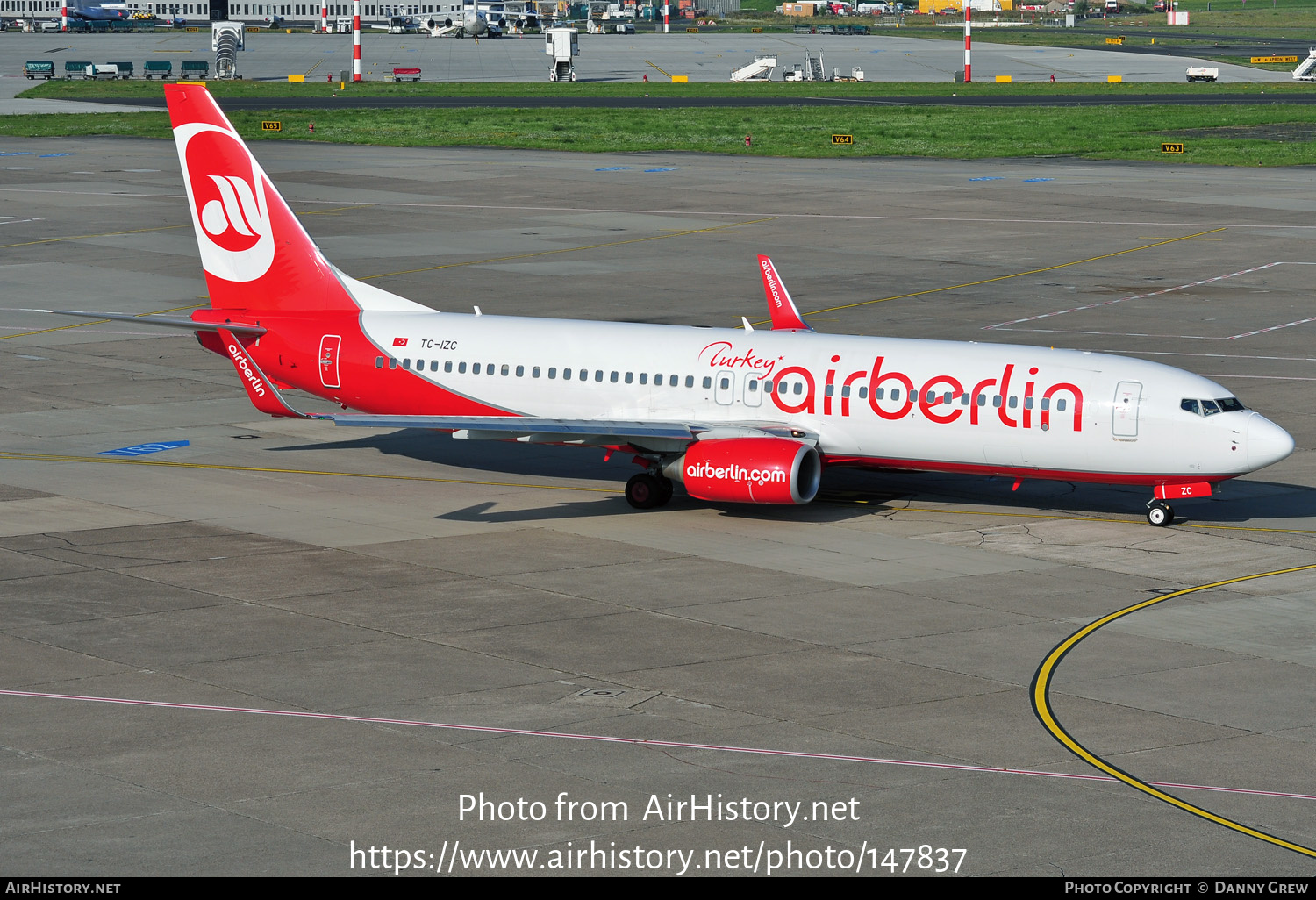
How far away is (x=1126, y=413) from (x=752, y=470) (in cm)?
886

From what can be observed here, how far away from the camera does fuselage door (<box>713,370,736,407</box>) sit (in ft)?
140

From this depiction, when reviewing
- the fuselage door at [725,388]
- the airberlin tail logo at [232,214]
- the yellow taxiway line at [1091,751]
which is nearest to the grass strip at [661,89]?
the airberlin tail logo at [232,214]

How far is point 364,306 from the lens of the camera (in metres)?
46.8

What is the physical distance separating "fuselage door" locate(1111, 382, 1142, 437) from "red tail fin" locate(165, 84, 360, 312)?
67.7 feet

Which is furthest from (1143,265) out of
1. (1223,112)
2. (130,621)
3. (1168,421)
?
(1223,112)

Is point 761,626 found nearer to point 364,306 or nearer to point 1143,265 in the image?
point 364,306

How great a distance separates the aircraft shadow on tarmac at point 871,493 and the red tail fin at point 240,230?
478 cm

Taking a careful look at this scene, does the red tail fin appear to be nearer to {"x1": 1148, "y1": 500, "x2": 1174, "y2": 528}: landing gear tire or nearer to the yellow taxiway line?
{"x1": 1148, "y1": 500, "x2": 1174, "y2": 528}: landing gear tire

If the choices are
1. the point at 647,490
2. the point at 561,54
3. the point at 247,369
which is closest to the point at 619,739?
the point at 647,490

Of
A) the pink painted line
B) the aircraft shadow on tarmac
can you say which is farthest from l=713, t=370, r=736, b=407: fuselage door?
the pink painted line

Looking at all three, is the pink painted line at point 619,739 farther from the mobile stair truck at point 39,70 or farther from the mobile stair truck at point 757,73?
the mobile stair truck at point 39,70

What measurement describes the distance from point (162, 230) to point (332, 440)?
153 feet

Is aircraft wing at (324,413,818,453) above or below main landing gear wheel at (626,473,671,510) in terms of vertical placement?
above

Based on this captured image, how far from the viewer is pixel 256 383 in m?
45.7
